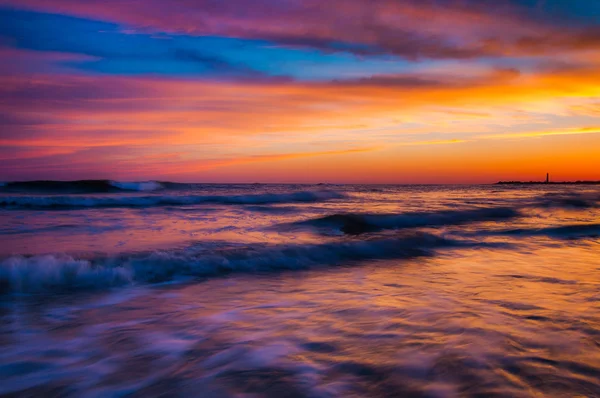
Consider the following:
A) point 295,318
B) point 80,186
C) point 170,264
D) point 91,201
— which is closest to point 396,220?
point 170,264

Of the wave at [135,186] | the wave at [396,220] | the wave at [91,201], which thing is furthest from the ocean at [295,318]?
the wave at [135,186]

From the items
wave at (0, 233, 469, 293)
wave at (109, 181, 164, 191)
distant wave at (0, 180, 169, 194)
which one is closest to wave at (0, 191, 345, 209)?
distant wave at (0, 180, 169, 194)

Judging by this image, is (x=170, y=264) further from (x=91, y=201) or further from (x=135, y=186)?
(x=135, y=186)

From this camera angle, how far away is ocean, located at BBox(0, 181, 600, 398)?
2.33 metres

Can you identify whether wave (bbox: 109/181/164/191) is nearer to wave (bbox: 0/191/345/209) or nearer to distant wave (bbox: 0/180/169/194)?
distant wave (bbox: 0/180/169/194)

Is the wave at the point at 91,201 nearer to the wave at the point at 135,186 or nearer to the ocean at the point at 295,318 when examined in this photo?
the ocean at the point at 295,318

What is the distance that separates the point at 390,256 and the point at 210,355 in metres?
4.48

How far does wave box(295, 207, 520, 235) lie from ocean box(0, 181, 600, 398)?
112 inches

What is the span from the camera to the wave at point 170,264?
4.75 m

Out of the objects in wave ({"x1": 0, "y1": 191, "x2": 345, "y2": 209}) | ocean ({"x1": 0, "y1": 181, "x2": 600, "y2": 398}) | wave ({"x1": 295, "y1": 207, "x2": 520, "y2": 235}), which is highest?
wave ({"x1": 0, "y1": 191, "x2": 345, "y2": 209})

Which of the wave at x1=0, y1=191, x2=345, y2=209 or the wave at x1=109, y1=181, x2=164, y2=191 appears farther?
the wave at x1=109, y1=181, x2=164, y2=191

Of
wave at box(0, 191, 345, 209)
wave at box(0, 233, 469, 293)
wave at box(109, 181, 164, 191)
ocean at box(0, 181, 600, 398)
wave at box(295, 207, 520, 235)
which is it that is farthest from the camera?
wave at box(109, 181, 164, 191)

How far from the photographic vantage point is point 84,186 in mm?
31812

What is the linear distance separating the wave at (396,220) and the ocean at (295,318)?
2849 millimetres
